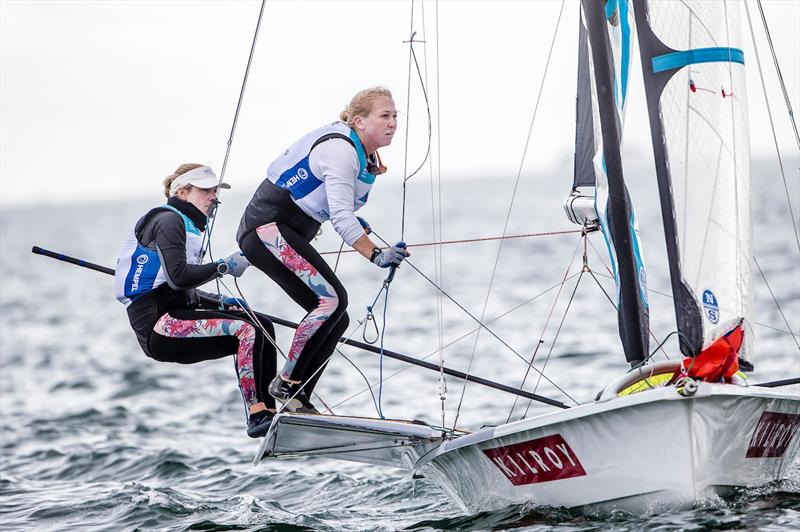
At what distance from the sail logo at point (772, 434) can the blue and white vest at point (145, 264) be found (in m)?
2.56

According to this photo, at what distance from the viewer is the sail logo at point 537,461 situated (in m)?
4.42

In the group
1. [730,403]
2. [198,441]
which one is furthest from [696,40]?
[198,441]

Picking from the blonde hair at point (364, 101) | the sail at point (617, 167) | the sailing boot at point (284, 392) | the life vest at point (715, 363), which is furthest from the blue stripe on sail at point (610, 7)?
the sailing boot at point (284, 392)

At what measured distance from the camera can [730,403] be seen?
415cm

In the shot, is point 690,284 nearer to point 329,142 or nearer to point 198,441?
point 329,142

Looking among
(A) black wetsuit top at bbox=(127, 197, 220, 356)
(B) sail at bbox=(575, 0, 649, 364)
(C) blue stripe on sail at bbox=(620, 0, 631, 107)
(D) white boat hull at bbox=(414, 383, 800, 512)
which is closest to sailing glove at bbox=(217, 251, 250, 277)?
(A) black wetsuit top at bbox=(127, 197, 220, 356)

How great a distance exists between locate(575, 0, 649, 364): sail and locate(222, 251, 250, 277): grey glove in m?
1.61

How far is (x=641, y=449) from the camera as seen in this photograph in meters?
4.22

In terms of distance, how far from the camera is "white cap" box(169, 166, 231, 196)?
5.08 metres

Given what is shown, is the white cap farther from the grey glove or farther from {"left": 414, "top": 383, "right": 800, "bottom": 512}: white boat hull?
{"left": 414, "top": 383, "right": 800, "bottom": 512}: white boat hull

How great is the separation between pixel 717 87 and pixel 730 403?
4.34 feet

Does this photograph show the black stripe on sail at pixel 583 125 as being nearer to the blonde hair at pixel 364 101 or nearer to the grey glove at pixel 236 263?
the blonde hair at pixel 364 101

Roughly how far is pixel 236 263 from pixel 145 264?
43cm

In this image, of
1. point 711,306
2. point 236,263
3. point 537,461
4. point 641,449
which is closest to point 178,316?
point 236,263
